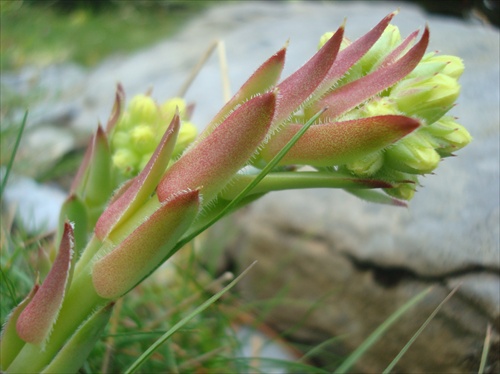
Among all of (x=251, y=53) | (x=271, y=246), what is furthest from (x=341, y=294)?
(x=251, y=53)

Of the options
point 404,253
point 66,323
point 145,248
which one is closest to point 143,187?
point 145,248

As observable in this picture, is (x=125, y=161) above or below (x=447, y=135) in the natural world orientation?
below

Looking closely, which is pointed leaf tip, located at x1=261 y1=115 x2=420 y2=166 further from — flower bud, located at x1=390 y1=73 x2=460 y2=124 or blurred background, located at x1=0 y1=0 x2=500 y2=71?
blurred background, located at x1=0 y1=0 x2=500 y2=71

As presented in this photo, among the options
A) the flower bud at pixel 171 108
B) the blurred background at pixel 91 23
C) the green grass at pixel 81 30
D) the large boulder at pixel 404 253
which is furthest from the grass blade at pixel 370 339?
the green grass at pixel 81 30

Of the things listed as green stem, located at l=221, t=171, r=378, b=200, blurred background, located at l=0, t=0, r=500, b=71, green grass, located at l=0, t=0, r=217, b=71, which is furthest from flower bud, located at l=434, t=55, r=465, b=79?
green grass, located at l=0, t=0, r=217, b=71

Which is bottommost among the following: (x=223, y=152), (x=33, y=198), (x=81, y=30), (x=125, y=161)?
(x=33, y=198)

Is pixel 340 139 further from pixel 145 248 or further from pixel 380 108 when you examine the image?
pixel 145 248

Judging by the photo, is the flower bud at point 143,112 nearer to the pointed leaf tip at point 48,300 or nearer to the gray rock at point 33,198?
the pointed leaf tip at point 48,300
